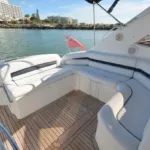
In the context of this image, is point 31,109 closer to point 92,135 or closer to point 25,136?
point 25,136

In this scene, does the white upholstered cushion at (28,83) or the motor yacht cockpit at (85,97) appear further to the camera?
the white upholstered cushion at (28,83)

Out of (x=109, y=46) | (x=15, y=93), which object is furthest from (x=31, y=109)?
(x=109, y=46)

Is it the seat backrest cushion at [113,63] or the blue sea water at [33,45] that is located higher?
the seat backrest cushion at [113,63]

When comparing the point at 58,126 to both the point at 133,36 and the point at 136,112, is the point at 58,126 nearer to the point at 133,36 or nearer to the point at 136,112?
the point at 136,112

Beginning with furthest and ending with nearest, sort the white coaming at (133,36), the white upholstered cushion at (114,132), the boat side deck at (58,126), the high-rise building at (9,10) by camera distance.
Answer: the high-rise building at (9,10) → the white coaming at (133,36) → the boat side deck at (58,126) → the white upholstered cushion at (114,132)

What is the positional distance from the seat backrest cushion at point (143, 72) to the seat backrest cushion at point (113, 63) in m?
0.10

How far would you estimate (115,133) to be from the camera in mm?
1320

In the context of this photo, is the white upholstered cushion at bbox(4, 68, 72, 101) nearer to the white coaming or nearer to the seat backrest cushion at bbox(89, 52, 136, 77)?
the seat backrest cushion at bbox(89, 52, 136, 77)

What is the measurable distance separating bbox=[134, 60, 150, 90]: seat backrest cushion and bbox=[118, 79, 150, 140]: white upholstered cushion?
16 centimetres

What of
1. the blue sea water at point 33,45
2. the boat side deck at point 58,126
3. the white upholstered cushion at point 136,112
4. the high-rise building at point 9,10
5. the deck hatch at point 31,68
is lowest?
the blue sea water at point 33,45

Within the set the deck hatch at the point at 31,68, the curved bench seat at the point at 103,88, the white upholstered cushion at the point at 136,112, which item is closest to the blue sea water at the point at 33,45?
the deck hatch at the point at 31,68

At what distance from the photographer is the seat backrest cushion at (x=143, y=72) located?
7.61ft

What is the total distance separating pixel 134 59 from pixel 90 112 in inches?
56.3

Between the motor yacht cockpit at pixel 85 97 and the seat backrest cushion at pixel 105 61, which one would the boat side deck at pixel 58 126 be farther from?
the seat backrest cushion at pixel 105 61
